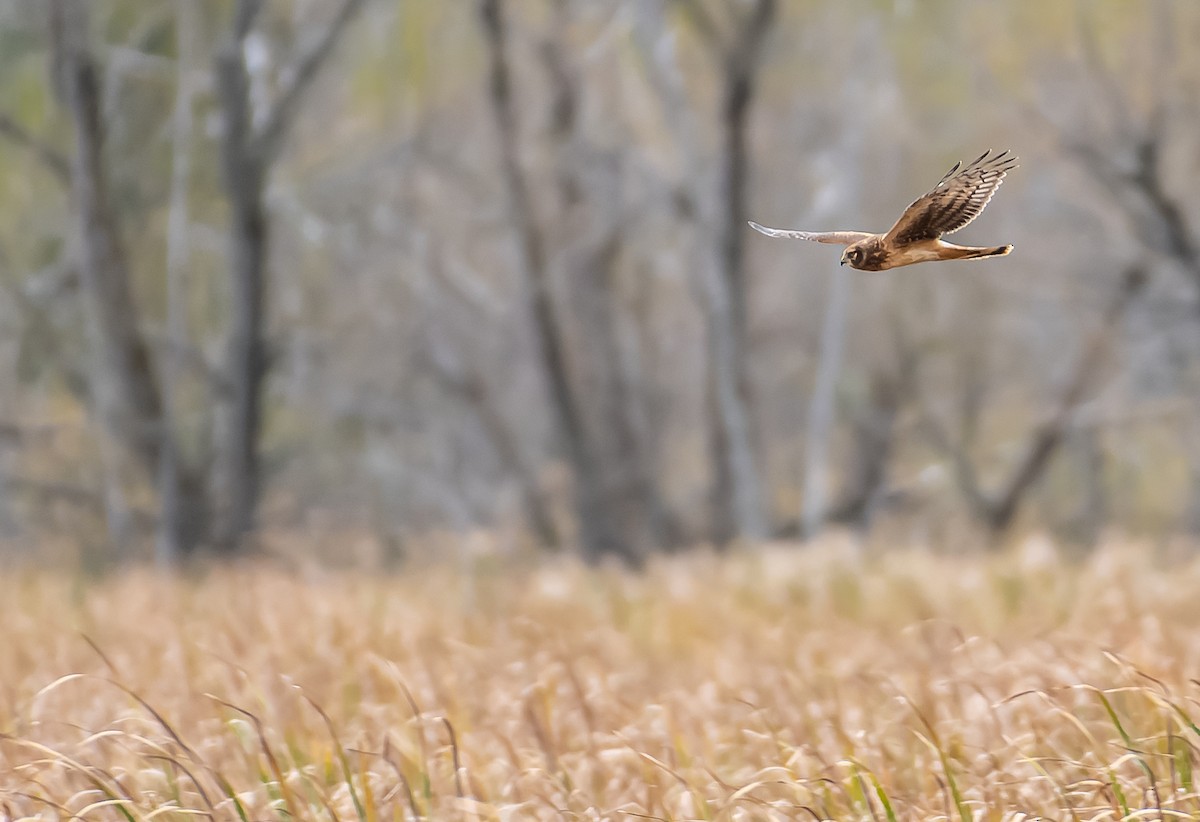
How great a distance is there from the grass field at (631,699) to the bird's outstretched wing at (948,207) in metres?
1.69

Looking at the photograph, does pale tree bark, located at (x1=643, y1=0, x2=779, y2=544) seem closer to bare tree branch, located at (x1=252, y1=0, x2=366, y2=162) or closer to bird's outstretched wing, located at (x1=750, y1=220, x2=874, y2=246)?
bare tree branch, located at (x1=252, y1=0, x2=366, y2=162)

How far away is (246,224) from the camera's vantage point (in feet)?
37.3

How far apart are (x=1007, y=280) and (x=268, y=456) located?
7397mm

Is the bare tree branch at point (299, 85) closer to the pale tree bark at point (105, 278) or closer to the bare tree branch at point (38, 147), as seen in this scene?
the pale tree bark at point (105, 278)

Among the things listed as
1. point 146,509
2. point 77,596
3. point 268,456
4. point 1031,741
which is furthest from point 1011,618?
point 146,509

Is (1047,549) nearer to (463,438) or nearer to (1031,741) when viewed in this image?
(1031,741)

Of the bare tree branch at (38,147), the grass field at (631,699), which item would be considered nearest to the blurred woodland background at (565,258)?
the bare tree branch at (38,147)

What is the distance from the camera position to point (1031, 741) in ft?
13.4

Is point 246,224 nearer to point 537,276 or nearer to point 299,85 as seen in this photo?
point 299,85

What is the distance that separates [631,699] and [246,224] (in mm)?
7278

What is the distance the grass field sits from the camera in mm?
3678

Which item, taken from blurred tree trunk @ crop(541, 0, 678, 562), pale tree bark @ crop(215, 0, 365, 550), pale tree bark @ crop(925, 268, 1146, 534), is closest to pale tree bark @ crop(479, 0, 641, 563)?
blurred tree trunk @ crop(541, 0, 678, 562)

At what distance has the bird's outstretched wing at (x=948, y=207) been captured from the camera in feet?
6.58

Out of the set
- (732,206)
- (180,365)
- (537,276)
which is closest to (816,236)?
(732,206)
